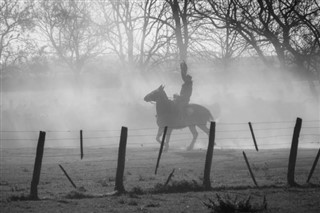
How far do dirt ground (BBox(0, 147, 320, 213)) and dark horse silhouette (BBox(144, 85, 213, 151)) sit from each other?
1.41m

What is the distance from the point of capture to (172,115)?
970 inches

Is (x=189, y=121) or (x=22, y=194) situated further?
(x=189, y=121)

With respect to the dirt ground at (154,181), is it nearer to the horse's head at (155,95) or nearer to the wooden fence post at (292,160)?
the wooden fence post at (292,160)

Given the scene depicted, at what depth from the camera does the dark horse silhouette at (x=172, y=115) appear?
24.3 meters

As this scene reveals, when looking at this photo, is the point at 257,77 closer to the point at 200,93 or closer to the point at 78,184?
the point at 200,93

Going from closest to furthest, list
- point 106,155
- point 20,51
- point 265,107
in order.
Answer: point 106,155 < point 265,107 < point 20,51

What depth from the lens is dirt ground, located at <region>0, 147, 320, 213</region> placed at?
1088cm

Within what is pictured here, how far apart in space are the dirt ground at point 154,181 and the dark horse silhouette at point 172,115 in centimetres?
141

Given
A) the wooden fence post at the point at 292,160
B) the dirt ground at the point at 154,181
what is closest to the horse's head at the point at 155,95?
the dirt ground at the point at 154,181

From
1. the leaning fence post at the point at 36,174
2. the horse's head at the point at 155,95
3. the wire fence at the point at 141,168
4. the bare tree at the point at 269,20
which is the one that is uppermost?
the bare tree at the point at 269,20

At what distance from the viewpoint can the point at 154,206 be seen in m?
10.8

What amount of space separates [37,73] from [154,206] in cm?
4791

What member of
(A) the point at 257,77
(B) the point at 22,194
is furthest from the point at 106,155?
(A) the point at 257,77

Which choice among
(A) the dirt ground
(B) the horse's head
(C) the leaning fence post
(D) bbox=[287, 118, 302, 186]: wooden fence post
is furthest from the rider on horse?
(C) the leaning fence post
